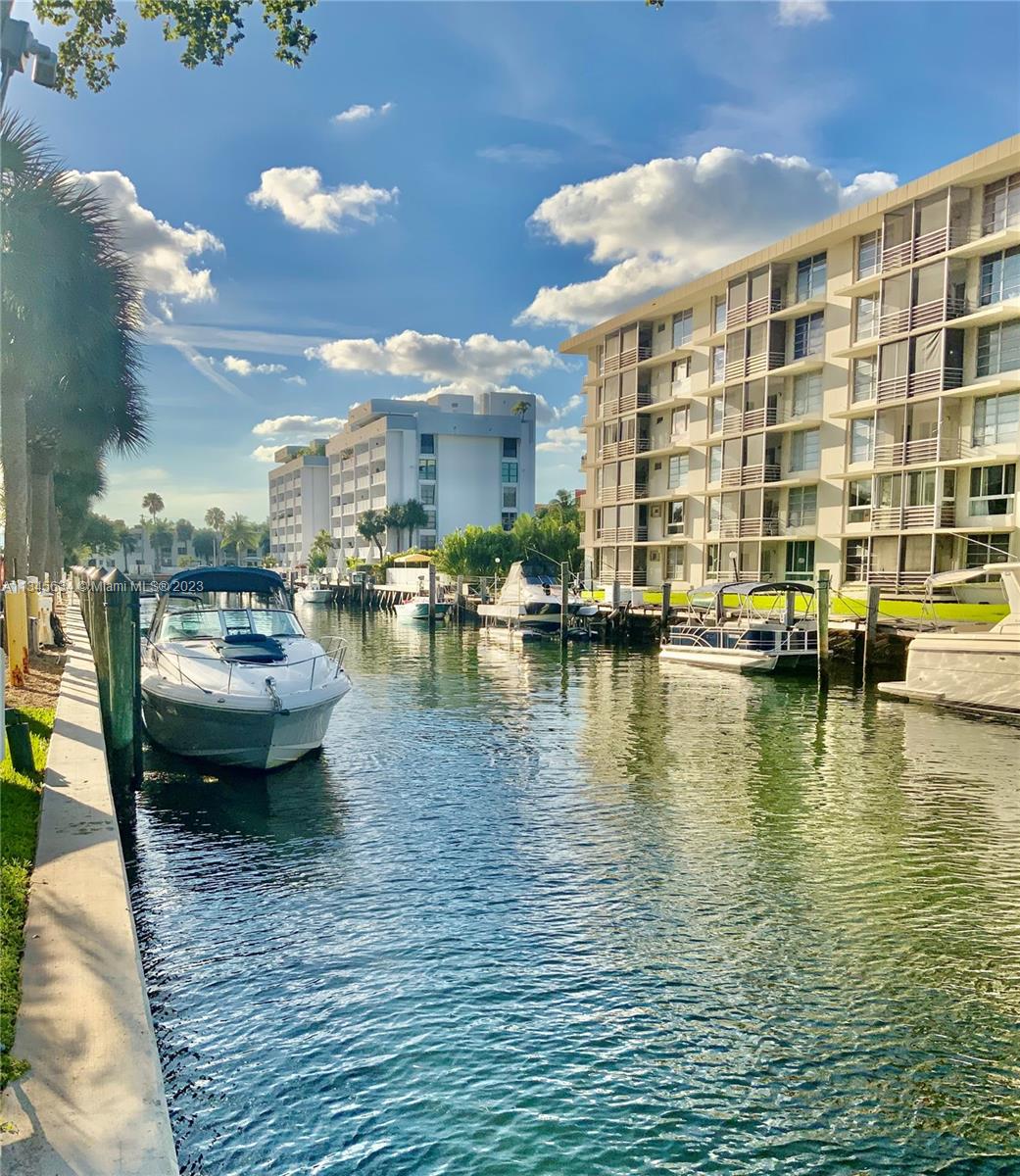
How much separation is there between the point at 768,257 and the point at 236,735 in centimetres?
3912

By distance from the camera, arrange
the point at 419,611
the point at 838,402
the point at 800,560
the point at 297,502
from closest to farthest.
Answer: the point at 838,402
the point at 800,560
the point at 419,611
the point at 297,502

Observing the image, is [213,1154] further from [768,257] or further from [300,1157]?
[768,257]

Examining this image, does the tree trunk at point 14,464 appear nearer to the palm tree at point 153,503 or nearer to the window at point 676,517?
the window at point 676,517

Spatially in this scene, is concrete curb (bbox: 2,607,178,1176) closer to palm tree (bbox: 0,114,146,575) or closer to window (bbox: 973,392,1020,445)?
palm tree (bbox: 0,114,146,575)

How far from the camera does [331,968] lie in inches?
330

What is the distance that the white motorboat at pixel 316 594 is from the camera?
90312mm

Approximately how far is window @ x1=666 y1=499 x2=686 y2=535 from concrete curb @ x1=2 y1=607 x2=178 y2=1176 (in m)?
46.8

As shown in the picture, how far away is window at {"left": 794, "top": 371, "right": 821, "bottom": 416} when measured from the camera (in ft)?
142

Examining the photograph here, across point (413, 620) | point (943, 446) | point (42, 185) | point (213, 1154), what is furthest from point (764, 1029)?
point (413, 620)

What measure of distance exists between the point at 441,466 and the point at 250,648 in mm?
94137

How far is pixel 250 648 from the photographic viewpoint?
16203 millimetres

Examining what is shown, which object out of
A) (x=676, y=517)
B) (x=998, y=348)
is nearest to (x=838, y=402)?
(x=998, y=348)

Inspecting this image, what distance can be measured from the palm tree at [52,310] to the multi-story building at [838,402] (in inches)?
1152

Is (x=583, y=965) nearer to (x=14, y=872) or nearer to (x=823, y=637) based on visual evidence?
(x=14, y=872)
